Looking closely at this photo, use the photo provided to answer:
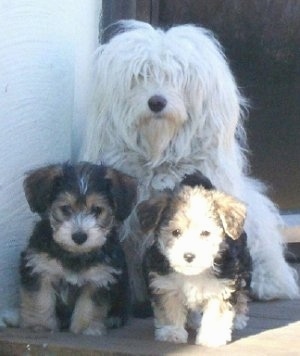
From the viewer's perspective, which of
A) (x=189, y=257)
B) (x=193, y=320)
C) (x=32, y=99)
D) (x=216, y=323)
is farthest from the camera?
(x=32, y=99)

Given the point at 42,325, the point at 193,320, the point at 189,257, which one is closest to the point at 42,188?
the point at 42,325

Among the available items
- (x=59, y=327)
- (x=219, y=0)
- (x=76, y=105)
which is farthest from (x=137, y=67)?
(x=219, y=0)

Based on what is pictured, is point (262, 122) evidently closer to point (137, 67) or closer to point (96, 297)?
point (137, 67)

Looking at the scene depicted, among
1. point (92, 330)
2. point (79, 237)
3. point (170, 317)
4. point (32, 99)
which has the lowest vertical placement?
point (92, 330)

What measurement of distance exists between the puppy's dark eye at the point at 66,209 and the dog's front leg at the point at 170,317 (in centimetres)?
47

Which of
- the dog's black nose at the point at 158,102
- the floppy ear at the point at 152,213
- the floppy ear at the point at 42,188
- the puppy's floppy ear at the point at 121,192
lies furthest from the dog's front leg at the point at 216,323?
the dog's black nose at the point at 158,102

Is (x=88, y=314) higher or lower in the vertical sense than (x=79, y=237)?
lower

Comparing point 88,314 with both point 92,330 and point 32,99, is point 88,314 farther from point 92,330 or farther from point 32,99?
point 32,99

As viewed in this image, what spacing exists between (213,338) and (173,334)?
16cm

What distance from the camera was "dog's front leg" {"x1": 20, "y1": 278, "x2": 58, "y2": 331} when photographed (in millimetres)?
4621

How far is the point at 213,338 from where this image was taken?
4.46m

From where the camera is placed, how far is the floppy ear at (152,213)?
441 centimetres

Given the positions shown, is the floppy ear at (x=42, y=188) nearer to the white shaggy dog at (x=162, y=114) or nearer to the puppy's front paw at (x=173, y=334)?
the white shaggy dog at (x=162, y=114)

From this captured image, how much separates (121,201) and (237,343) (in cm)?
71
